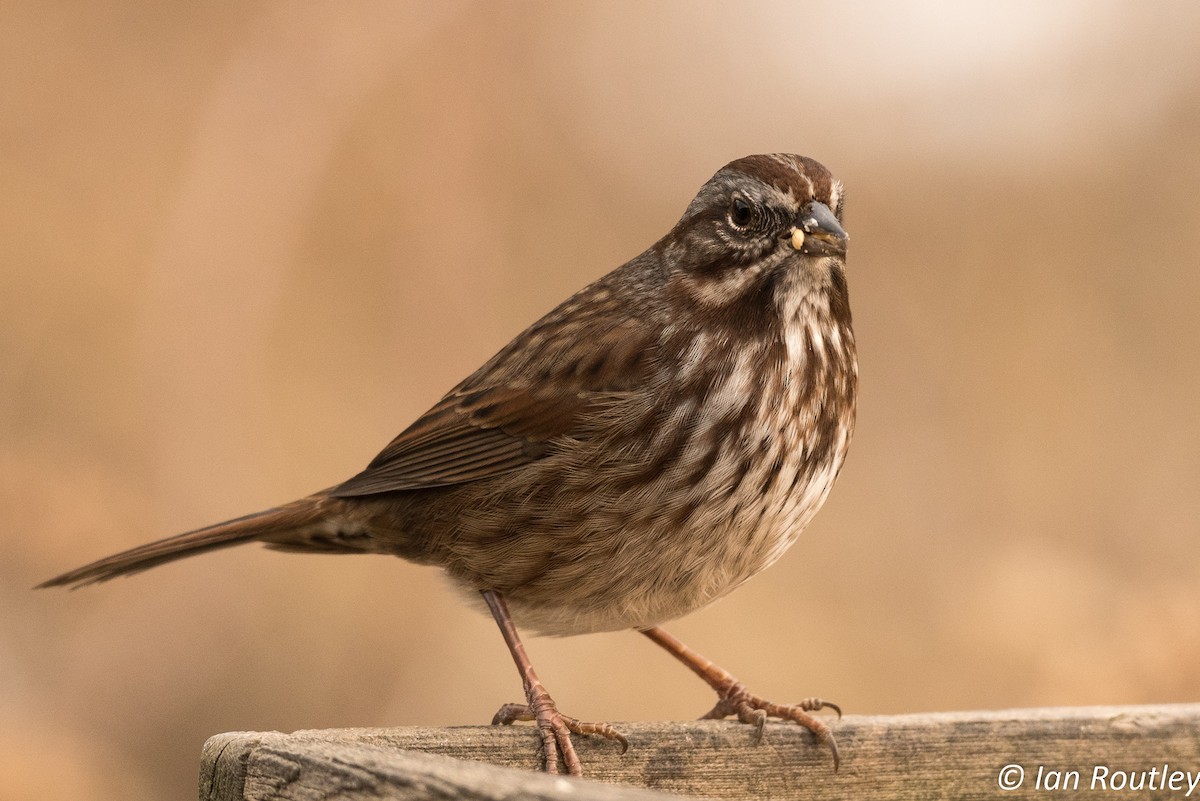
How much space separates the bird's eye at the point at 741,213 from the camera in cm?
326

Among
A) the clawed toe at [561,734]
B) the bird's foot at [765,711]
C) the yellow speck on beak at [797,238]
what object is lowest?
the clawed toe at [561,734]

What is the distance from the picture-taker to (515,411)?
3.48m

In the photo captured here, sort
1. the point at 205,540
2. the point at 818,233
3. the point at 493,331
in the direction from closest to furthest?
the point at 818,233 < the point at 205,540 < the point at 493,331

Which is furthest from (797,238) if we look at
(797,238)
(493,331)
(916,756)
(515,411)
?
(493,331)

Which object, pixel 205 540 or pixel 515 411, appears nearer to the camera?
pixel 515 411

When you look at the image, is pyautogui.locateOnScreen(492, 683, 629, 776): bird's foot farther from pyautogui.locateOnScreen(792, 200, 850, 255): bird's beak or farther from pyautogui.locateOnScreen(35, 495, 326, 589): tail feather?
pyautogui.locateOnScreen(792, 200, 850, 255): bird's beak

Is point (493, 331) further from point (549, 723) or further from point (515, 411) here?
point (549, 723)

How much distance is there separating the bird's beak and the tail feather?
4.80 feet

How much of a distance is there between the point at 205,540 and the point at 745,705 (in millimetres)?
1432

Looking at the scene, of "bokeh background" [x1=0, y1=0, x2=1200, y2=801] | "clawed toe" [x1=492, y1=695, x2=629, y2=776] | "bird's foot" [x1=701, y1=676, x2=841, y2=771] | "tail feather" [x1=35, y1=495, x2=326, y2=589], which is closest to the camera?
"clawed toe" [x1=492, y1=695, x2=629, y2=776]

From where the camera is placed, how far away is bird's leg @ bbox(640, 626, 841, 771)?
3.11 meters

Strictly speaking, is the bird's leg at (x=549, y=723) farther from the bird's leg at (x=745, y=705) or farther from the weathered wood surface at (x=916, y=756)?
the bird's leg at (x=745, y=705)

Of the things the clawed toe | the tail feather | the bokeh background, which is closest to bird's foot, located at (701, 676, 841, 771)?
the clawed toe

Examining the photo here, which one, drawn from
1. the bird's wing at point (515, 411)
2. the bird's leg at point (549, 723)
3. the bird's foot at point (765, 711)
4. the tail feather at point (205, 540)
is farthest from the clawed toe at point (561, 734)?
the tail feather at point (205, 540)
